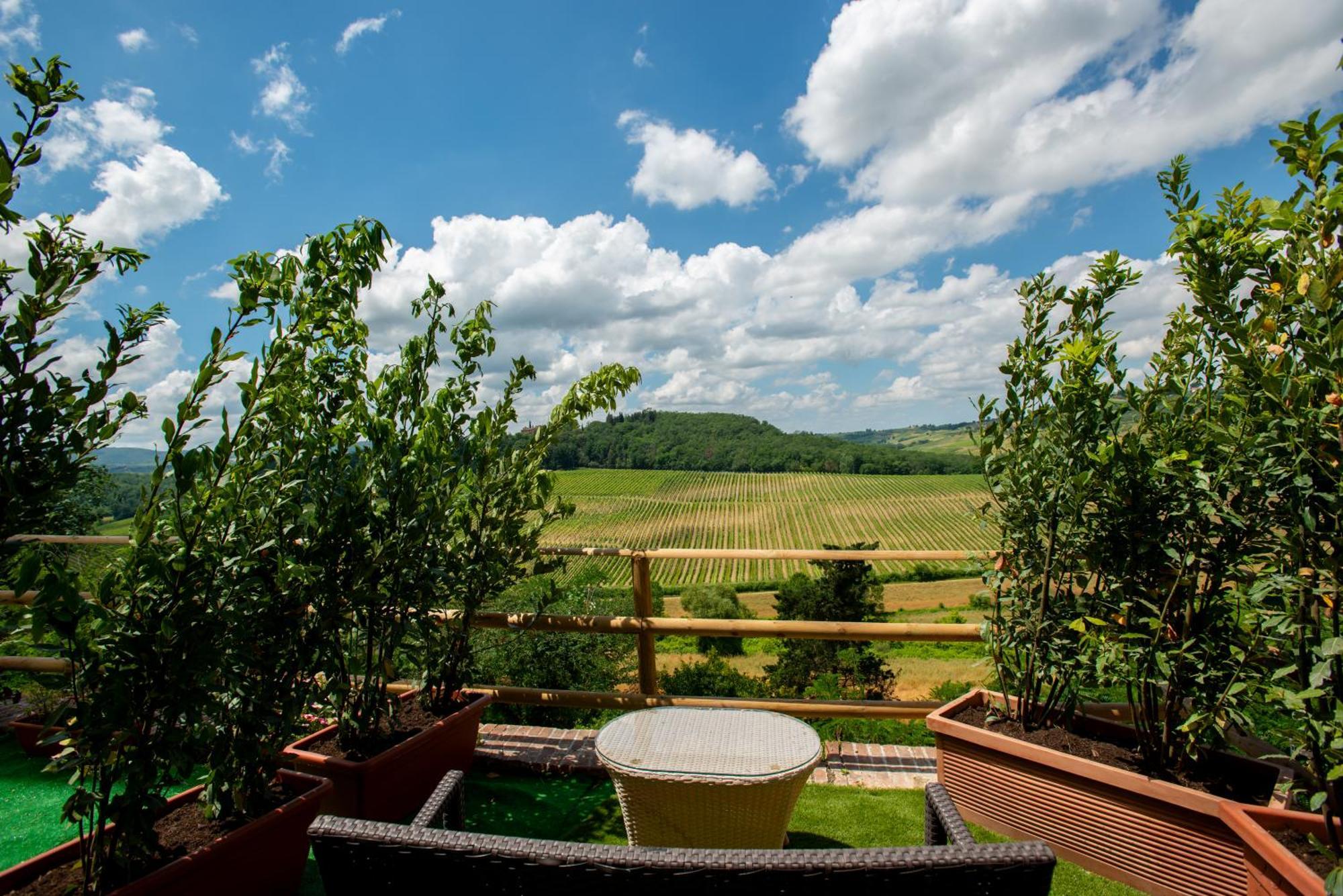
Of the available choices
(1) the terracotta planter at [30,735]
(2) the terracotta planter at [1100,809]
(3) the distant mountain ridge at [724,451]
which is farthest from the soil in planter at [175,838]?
(3) the distant mountain ridge at [724,451]

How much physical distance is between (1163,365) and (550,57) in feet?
12.8

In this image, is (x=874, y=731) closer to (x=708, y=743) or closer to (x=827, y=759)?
(x=827, y=759)

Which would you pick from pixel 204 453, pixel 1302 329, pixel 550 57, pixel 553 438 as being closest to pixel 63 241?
pixel 204 453

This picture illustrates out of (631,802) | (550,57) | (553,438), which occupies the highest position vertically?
(550,57)

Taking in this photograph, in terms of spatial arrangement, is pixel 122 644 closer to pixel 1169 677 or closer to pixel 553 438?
pixel 553 438

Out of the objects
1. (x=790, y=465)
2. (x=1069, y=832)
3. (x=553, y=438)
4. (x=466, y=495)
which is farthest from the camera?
(x=790, y=465)

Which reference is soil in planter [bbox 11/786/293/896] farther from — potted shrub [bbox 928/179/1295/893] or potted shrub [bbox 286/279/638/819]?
potted shrub [bbox 928/179/1295/893]

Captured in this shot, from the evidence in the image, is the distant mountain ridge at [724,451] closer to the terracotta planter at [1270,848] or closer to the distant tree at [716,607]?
the distant tree at [716,607]

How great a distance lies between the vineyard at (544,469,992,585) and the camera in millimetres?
37125

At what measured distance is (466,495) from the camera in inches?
105

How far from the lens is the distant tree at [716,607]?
2366cm

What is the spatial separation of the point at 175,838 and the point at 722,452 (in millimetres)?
52631

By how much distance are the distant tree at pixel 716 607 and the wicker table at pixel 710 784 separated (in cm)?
2101

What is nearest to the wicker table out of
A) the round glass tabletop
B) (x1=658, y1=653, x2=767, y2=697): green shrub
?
the round glass tabletop
